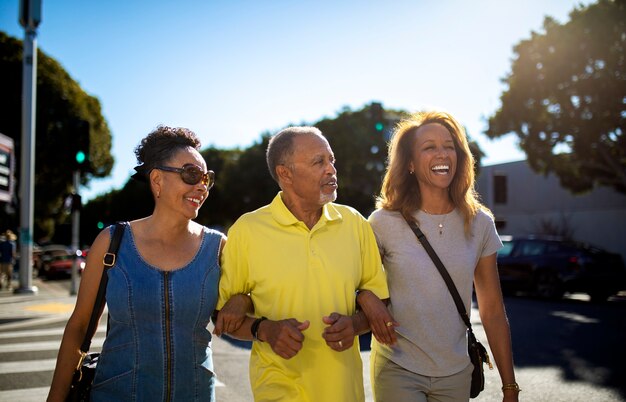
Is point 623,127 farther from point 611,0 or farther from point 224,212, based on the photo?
point 224,212

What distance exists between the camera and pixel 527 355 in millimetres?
7656

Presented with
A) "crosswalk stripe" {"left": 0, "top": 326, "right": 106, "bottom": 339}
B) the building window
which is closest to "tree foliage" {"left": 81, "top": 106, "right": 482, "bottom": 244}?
the building window

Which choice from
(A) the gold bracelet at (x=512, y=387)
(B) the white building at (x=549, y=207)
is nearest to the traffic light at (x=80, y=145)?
(A) the gold bracelet at (x=512, y=387)

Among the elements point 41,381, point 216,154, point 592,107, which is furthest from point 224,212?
point 41,381

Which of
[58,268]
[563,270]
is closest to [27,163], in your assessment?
[58,268]

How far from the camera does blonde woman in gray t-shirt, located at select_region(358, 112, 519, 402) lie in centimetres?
277

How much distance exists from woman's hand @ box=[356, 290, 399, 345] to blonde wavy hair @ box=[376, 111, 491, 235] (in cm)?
71

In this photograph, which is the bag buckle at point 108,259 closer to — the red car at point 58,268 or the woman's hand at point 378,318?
the woman's hand at point 378,318

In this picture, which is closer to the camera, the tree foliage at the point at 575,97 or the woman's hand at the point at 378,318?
the woman's hand at the point at 378,318

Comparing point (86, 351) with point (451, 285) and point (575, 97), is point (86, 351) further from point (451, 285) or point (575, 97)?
point (575, 97)

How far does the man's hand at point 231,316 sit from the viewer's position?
7.92 feet

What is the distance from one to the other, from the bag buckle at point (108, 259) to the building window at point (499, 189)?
33.4 meters

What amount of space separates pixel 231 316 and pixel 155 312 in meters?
0.33

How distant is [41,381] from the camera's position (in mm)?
6141
